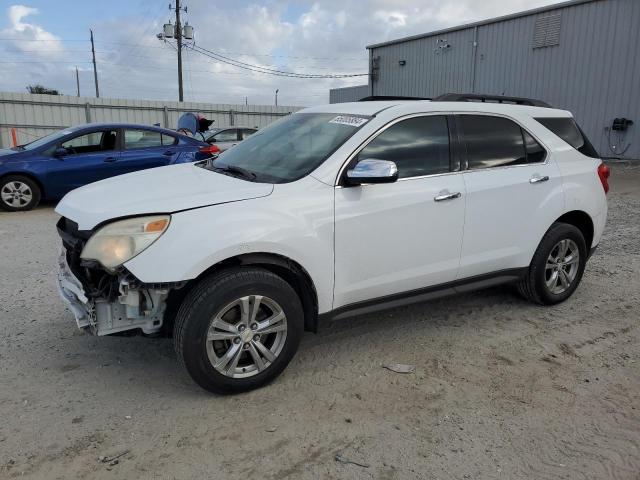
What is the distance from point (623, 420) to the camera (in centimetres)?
298

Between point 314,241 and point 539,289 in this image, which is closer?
point 314,241

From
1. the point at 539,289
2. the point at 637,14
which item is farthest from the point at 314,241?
the point at 637,14

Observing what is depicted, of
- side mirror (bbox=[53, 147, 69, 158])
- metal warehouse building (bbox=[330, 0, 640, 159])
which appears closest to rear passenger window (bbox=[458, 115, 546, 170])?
side mirror (bbox=[53, 147, 69, 158])

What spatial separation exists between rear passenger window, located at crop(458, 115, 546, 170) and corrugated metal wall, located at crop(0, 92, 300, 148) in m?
20.7

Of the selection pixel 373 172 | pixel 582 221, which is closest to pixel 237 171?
pixel 373 172

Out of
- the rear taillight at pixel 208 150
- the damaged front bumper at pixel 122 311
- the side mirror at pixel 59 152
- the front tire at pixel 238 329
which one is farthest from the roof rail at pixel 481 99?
the side mirror at pixel 59 152

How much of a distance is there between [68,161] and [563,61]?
620 inches

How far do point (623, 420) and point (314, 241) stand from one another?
2.02 metres

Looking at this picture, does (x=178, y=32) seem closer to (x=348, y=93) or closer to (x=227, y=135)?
(x=348, y=93)

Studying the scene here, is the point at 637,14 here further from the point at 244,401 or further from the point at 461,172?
the point at 244,401

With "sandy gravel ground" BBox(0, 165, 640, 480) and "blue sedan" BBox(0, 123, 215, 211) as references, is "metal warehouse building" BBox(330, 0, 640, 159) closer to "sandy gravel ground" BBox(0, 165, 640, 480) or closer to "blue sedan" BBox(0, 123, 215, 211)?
"blue sedan" BBox(0, 123, 215, 211)

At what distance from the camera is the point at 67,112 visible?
76.8ft

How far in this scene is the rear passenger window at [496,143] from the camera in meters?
4.04

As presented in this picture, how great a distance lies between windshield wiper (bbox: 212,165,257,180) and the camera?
11.6ft
